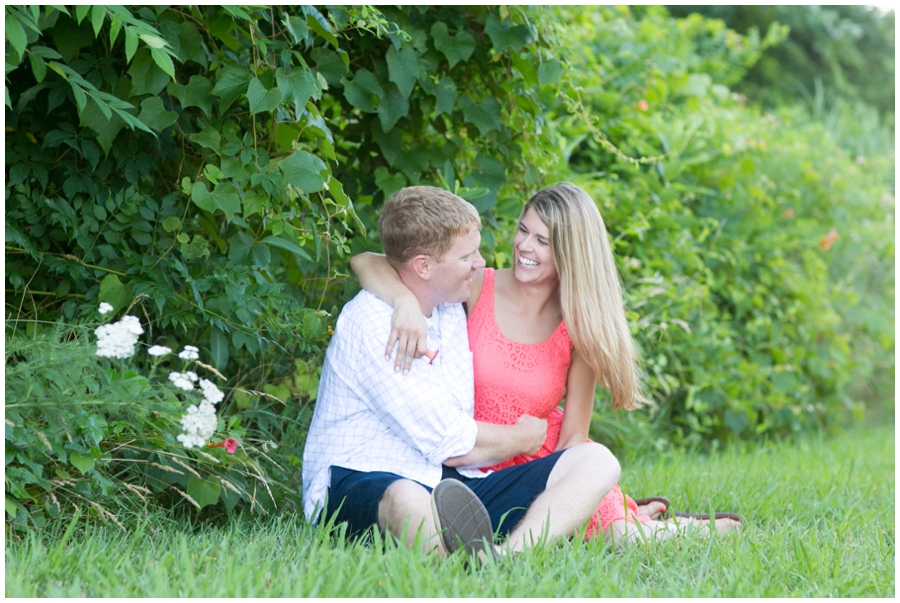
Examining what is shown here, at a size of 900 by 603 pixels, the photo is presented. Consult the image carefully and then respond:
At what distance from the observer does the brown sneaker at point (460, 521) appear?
218cm

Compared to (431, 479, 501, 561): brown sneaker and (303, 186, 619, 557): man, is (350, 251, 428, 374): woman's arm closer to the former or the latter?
(303, 186, 619, 557): man

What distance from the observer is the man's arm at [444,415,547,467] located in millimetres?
2547

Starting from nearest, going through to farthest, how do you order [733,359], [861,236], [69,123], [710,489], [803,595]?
[803,595]
[69,123]
[710,489]
[733,359]
[861,236]

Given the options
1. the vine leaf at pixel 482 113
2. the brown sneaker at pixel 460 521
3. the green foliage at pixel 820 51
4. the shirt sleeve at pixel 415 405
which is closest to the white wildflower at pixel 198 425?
the shirt sleeve at pixel 415 405

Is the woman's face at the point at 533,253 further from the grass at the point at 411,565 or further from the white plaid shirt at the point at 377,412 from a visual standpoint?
the grass at the point at 411,565

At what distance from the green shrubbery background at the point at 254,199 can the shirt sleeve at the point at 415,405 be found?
1.08ft

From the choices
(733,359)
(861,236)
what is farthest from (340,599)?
(861,236)

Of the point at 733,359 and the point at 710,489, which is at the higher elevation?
the point at 733,359

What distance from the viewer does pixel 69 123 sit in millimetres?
2662

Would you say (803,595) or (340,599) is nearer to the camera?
(340,599)

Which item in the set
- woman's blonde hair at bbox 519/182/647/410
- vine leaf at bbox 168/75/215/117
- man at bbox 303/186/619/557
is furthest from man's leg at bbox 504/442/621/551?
vine leaf at bbox 168/75/215/117

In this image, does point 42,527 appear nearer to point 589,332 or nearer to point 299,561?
point 299,561

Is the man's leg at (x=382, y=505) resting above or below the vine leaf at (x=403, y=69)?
below

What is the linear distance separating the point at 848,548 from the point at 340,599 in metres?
1.56
